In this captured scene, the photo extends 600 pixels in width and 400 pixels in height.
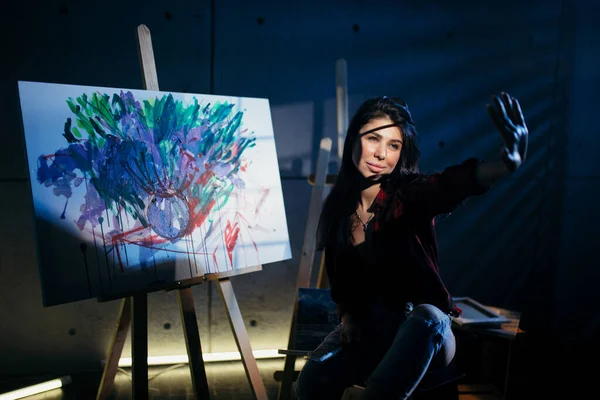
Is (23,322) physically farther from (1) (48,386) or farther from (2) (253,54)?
(2) (253,54)

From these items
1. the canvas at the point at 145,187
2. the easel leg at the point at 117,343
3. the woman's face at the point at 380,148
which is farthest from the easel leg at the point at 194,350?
the woman's face at the point at 380,148

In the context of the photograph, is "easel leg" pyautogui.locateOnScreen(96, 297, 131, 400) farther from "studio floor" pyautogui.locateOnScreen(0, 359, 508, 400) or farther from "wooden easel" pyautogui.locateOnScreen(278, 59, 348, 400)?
"wooden easel" pyautogui.locateOnScreen(278, 59, 348, 400)

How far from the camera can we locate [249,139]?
211cm

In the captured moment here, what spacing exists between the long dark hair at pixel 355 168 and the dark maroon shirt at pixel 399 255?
0.17 feet

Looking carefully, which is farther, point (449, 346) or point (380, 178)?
point (380, 178)

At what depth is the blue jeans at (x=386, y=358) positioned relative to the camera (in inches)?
56.1

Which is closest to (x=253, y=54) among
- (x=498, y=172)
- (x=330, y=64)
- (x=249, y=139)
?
(x=330, y=64)

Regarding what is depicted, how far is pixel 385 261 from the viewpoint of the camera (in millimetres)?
1659

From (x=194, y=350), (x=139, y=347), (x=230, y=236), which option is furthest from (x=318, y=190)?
(x=139, y=347)

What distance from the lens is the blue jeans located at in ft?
4.68

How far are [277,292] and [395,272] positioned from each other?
131cm

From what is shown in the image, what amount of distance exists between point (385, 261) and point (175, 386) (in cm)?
133

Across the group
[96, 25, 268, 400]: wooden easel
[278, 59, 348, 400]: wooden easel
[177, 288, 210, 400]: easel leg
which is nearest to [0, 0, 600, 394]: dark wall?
[278, 59, 348, 400]: wooden easel

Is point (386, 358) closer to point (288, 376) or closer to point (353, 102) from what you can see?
point (288, 376)
